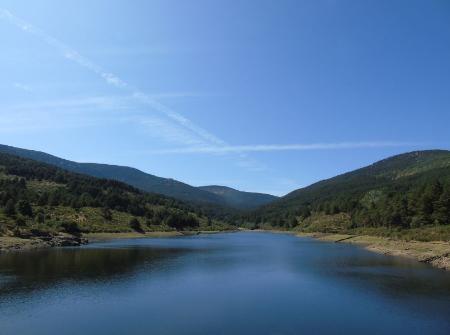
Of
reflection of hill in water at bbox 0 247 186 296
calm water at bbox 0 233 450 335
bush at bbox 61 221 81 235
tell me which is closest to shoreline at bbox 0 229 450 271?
bush at bbox 61 221 81 235

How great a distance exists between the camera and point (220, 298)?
53250 mm

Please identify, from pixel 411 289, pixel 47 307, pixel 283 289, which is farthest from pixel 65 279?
pixel 411 289

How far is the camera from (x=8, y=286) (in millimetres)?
56750

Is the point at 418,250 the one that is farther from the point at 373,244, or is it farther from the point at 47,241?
the point at 47,241

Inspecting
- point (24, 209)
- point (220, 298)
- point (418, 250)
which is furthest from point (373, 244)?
point (24, 209)

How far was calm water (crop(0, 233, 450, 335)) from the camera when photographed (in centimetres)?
3969

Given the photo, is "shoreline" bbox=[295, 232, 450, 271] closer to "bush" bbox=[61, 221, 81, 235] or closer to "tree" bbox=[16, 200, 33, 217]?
"bush" bbox=[61, 221, 81, 235]

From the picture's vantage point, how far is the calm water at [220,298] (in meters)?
39.7

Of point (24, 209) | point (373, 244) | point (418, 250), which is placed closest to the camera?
point (418, 250)

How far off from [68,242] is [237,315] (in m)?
102

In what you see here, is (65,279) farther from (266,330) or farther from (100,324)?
(266,330)

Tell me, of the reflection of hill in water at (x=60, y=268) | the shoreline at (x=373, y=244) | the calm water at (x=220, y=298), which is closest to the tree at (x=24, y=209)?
the shoreline at (x=373, y=244)

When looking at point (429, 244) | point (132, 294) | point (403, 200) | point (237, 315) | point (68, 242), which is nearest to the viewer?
point (237, 315)

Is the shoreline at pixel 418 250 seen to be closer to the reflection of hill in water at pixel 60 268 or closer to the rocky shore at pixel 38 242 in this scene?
the reflection of hill in water at pixel 60 268
